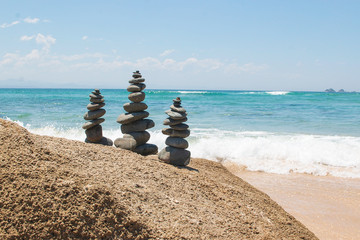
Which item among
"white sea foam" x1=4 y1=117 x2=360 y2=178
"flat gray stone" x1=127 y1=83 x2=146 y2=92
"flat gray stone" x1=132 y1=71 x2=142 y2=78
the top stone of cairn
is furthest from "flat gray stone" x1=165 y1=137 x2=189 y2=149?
"white sea foam" x1=4 y1=117 x2=360 y2=178

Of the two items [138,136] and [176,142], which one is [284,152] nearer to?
[176,142]

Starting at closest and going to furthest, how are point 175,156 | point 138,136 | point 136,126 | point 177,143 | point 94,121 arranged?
1. point 175,156
2. point 177,143
3. point 138,136
4. point 136,126
5. point 94,121

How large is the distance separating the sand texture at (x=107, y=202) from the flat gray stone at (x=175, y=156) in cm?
90

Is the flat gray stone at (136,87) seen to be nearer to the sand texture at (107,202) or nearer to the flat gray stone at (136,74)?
the flat gray stone at (136,74)

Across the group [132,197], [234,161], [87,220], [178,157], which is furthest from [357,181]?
[87,220]

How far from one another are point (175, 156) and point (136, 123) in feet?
3.67

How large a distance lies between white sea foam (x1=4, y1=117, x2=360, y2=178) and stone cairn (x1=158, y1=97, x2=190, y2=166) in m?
3.11

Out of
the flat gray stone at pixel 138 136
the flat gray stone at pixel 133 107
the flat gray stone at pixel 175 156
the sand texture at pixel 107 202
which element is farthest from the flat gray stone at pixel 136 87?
the sand texture at pixel 107 202

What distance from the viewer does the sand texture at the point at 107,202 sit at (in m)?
2.35

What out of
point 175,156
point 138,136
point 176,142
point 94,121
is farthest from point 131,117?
point 175,156

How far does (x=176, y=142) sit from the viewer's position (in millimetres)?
4867

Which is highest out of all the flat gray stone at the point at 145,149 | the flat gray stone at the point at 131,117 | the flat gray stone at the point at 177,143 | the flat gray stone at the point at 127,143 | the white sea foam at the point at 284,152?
the flat gray stone at the point at 131,117

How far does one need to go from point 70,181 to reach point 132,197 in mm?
569

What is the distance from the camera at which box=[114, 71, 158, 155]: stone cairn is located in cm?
530
